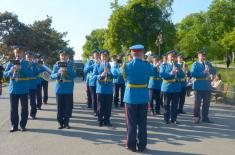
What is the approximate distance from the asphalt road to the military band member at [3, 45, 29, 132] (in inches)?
15.2

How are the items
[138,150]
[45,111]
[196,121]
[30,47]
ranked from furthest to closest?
[30,47] < [45,111] < [196,121] < [138,150]

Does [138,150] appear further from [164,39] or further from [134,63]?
[164,39]

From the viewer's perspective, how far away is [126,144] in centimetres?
809

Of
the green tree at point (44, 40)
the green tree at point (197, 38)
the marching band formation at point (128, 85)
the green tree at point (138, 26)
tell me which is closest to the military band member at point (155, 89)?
the marching band formation at point (128, 85)

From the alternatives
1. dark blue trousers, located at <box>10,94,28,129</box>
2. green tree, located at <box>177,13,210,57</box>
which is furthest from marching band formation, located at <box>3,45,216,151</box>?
green tree, located at <box>177,13,210,57</box>

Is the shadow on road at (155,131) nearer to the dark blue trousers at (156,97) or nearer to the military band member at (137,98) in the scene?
the military band member at (137,98)

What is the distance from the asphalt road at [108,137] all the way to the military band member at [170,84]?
464 mm

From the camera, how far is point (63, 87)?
32.7 feet

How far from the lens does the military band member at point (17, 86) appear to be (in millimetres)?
9523

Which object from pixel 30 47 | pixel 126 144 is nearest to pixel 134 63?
pixel 126 144

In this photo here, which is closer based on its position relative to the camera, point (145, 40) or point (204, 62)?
point (204, 62)

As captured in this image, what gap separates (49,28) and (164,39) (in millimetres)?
13938

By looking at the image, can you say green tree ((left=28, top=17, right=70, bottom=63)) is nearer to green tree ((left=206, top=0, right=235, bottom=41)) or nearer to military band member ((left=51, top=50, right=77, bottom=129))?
green tree ((left=206, top=0, right=235, bottom=41))

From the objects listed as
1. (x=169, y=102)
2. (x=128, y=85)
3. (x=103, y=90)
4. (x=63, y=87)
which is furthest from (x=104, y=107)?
(x=128, y=85)
